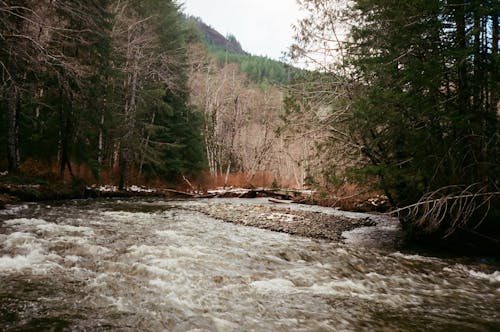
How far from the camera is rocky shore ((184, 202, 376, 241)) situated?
1073 cm

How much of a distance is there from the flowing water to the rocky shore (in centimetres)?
162

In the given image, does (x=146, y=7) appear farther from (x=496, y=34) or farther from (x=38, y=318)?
(x=38, y=318)

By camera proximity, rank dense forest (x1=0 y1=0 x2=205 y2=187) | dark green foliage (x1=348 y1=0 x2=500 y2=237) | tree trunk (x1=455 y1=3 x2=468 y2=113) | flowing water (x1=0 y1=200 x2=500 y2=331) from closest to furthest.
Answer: flowing water (x1=0 y1=200 x2=500 y2=331) → dark green foliage (x1=348 y1=0 x2=500 y2=237) → tree trunk (x1=455 y1=3 x2=468 y2=113) → dense forest (x1=0 y1=0 x2=205 y2=187)

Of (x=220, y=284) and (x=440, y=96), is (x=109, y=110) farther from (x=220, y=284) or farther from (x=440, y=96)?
(x=220, y=284)

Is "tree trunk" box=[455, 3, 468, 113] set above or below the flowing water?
above

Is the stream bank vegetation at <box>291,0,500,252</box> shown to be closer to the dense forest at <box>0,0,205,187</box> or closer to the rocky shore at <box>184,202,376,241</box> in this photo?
the rocky shore at <box>184,202,376,241</box>

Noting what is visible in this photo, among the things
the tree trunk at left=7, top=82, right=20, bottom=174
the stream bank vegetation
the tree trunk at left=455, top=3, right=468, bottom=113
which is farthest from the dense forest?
the tree trunk at left=455, top=3, right=468, bottom=113

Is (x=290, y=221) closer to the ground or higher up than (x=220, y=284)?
higher up

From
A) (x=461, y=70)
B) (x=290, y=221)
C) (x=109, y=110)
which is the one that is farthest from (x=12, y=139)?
(x=461, y=70)

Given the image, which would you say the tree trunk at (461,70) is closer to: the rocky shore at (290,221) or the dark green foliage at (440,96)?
the dark green foliage at (440,96)

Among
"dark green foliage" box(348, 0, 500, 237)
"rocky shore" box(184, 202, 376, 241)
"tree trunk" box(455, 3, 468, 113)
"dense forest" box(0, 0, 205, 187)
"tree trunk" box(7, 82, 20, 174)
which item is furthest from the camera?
"dense forest" box(0, 0, 205, 187)

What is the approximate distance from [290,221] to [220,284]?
7097 mm

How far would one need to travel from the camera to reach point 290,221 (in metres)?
12.2

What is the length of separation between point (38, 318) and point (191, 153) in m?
22.8
